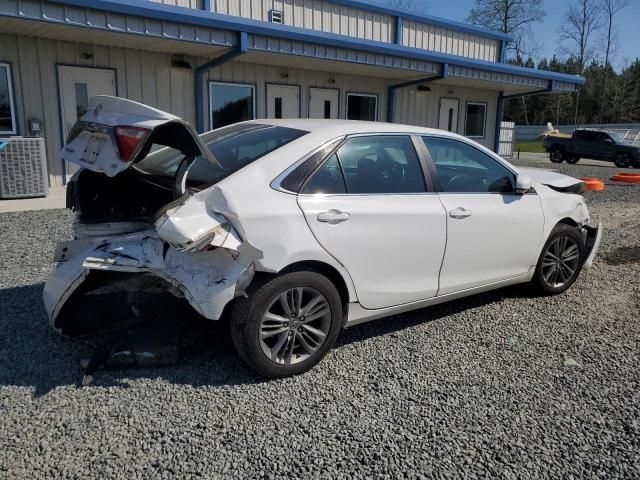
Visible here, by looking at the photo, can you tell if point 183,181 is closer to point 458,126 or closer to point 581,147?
point 458,126

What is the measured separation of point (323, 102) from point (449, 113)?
5532mm

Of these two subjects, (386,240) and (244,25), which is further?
(244,25)

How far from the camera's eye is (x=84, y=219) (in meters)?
3.44

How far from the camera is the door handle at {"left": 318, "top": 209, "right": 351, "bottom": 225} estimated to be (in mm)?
3313

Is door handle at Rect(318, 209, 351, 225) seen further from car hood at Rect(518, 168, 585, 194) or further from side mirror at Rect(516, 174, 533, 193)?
car hood at Rect(518, 168, 585, 194)

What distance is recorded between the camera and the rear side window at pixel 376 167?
3.55 m

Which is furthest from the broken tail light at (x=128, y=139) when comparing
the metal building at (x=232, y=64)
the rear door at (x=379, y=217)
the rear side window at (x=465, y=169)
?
the metal building at (x=232, y=64)

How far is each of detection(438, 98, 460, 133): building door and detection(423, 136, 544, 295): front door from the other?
539 inches

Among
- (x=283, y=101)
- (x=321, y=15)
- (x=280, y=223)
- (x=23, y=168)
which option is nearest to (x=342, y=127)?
(x=280, y=223)

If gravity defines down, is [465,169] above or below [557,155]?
above

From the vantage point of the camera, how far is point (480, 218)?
13.5 feet

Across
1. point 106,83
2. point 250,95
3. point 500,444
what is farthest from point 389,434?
point 250,95

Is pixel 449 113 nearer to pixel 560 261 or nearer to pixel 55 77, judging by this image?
pixel 55 77

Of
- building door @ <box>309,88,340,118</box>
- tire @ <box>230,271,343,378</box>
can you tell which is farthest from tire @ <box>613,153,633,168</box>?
tire @ <box>230,271,343,378</box>
